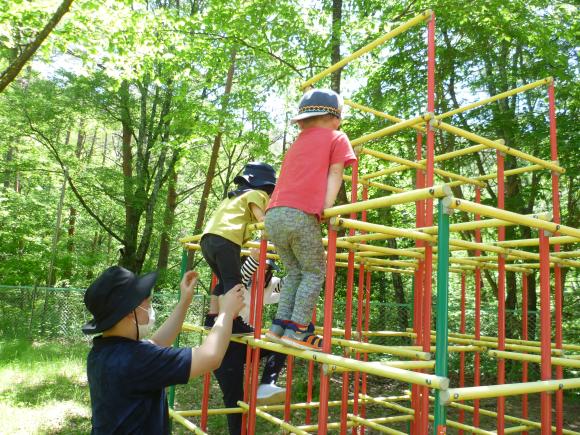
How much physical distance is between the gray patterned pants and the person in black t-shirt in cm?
67

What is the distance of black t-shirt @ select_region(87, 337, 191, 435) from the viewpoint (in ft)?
6.13

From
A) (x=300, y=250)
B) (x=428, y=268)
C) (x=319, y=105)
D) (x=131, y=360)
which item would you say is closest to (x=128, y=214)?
(x=319, y=105)

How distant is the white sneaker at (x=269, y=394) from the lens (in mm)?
3195

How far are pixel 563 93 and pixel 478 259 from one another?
5433 millimetres

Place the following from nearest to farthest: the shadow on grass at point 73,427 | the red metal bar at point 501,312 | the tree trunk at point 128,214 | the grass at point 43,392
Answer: the red metal bar at point 501,312 < the shadow on grass at point 73,427 < the grass at point 43,392 < the tree trunk at point 128,214

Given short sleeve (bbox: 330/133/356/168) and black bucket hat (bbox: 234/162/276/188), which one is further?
black bucket hat (bbox: 234/162/276/188)

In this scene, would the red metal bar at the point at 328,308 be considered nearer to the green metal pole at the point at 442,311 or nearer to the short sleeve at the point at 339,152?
the short sleeve at the point at 339,152

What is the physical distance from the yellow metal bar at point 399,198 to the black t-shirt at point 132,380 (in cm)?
102

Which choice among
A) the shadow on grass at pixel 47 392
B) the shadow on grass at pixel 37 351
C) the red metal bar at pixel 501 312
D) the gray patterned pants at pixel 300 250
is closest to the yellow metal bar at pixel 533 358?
the red metal bar at pixel 501 312

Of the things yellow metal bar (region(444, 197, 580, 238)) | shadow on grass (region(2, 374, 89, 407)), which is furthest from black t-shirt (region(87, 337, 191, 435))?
shadow on grass (region(2, 374, 89, 407))

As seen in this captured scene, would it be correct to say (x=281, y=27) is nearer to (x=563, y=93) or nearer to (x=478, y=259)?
(x=563, y=93)

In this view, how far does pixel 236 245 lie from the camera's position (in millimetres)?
3275

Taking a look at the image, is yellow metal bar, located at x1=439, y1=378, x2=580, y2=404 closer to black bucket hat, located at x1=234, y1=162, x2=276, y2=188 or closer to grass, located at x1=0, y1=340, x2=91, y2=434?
black bucket hat, located at x1=234, y1=162, x2=276, y2=188

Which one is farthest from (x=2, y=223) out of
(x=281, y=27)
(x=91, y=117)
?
(x=281, y=27)
